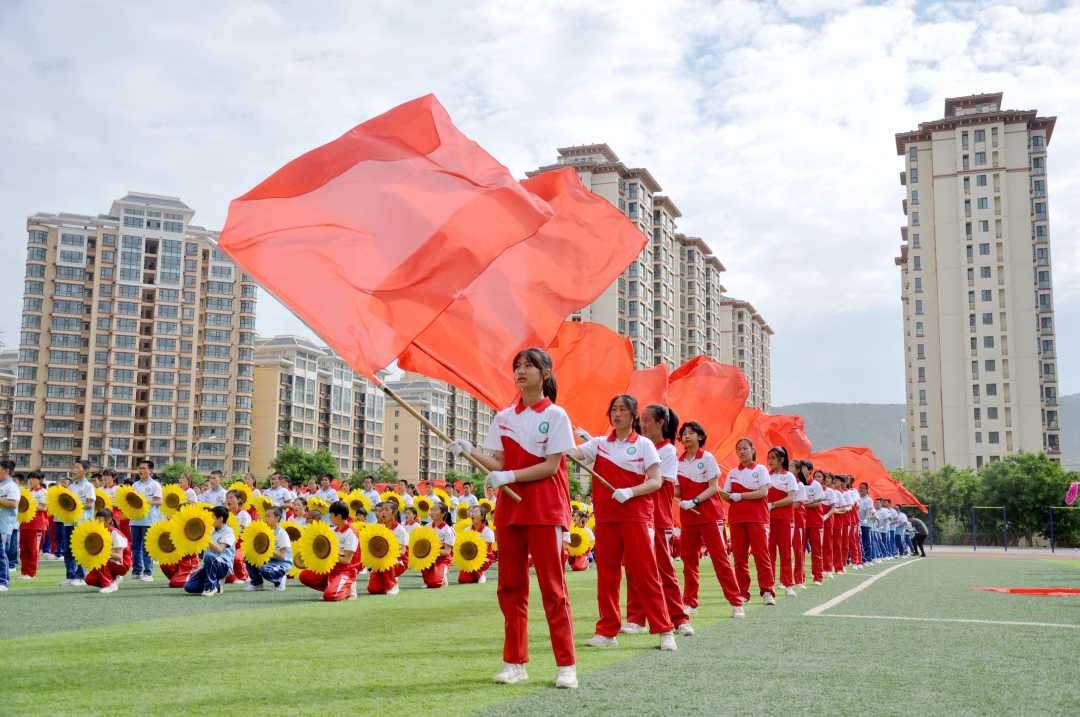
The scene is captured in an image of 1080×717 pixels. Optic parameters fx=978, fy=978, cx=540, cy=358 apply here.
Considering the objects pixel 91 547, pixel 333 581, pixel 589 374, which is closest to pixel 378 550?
pixel 333 581

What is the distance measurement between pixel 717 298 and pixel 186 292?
58.9 m

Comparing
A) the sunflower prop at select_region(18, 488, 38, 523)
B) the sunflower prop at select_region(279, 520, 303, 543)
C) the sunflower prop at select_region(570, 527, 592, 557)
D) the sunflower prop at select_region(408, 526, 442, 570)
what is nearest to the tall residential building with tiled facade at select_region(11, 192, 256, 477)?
the sunflower prop at select_region(18, 488, 38, 523)

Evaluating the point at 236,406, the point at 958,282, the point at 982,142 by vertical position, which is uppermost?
the point at 982,142

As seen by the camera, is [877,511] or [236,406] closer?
[877,511]

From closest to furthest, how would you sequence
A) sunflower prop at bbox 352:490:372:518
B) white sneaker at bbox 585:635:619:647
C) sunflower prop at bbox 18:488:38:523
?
1. white sneaker at bbox 585:635:619:647
2. sunflower prop at bbox 18:488:38:523
3. sunflower prop at bbox 352:490:372:518

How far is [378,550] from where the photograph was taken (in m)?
12.3

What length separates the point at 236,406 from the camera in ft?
348

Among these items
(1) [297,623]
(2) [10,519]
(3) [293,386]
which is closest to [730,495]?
(1) [297,623]

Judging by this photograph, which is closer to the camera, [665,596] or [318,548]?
[665,596]

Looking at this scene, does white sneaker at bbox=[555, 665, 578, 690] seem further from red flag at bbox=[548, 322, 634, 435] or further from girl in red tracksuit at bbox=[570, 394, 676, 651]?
red flag at bbox=[548, 322, 634, 435]

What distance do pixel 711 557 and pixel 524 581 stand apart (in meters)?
4.36

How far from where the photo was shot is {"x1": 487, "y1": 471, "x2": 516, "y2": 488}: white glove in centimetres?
526

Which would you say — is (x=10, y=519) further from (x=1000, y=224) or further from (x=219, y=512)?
(x=1000, y=224)

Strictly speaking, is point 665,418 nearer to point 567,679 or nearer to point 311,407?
point 567,679
